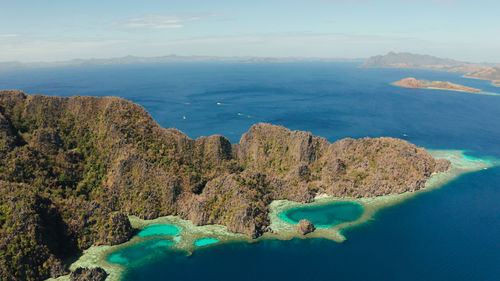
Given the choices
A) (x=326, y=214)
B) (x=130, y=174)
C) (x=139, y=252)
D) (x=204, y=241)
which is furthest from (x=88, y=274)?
(x=326, y=214)

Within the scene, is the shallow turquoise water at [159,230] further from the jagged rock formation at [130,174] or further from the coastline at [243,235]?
the jagged rock formation at [130,174]

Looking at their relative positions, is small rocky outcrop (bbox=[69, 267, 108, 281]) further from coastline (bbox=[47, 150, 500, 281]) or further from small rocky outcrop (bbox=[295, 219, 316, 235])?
small rocky outcrop (bbox=[295, 219, 316, 235])

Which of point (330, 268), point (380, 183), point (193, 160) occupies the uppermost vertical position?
point (193, 160)

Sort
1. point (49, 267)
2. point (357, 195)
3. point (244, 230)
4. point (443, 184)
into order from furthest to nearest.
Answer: point (443, 184) < point (357, 195) < point (244, 230) < point (49, 267)

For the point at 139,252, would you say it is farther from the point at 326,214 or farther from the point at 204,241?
the point at 326,214

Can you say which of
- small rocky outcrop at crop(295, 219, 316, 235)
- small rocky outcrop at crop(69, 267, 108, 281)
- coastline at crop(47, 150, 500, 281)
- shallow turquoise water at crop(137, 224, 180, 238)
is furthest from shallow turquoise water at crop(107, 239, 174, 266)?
small rocky outcrop at crop(295, 219, 316, 235)

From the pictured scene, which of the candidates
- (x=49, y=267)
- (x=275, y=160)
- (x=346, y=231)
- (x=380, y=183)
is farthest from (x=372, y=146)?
(x=49, y=267)

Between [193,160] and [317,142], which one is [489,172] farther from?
[193,160]
